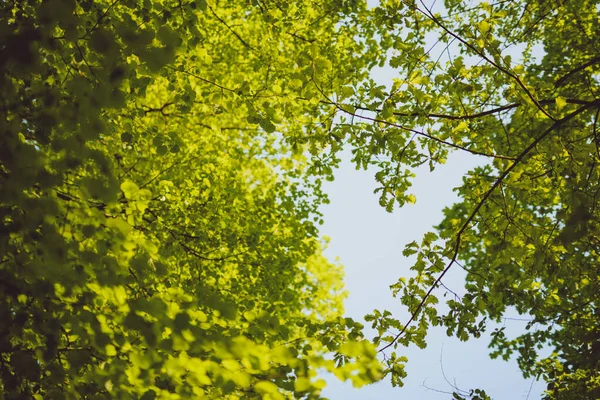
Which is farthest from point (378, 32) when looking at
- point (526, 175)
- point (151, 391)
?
point (151, 391)

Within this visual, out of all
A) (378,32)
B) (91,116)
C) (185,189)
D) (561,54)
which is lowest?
(91,116)

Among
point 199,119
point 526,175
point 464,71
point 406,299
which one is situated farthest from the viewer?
point 199,119

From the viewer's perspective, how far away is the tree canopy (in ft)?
6.06

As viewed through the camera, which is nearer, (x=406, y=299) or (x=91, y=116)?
(x=91, y=116)

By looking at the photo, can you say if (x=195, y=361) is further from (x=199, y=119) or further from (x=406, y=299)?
(x=199, y=119)

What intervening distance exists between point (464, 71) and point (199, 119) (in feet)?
23.9

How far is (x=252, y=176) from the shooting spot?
11203 millimetres

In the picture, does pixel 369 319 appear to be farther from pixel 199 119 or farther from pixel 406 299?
pixel 199 119

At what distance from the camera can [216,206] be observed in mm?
7535

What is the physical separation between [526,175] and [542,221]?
0.95 m

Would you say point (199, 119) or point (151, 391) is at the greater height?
point (199, 119)

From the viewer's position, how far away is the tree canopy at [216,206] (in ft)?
6.06

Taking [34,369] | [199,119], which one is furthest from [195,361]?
[199,119]

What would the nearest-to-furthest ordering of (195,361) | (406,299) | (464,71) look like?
1. (195,361)
2. (464,71)
3. (406,299)
